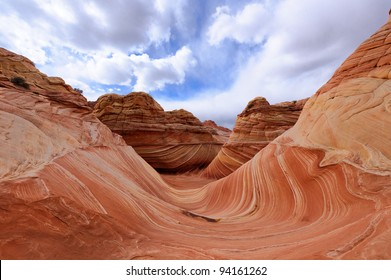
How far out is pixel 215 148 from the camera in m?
18.0

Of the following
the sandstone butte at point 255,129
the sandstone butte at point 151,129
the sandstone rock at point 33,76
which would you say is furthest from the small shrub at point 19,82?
the sandstone butte at point 255,129

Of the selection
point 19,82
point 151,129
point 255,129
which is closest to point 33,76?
point 19,82

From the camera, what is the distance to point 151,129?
591 inches

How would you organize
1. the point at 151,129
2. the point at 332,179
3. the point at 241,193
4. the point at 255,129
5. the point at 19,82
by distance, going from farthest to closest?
the point at 151,129 → the point at 255,129 → the point at 19,82 → the point at 241,193 → the point at 332,179

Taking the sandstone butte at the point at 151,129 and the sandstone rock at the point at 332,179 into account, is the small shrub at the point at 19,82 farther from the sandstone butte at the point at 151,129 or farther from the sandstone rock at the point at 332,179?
the sandstone butte at the point at 151,129

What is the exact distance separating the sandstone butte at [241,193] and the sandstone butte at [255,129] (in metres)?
6.06

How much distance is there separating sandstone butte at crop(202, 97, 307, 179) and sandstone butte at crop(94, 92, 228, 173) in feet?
10.7

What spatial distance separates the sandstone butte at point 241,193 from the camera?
85.1 inches

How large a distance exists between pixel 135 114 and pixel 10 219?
13523 millimetres

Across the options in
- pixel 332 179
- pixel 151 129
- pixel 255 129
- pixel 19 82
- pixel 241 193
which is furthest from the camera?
pixel 151 129

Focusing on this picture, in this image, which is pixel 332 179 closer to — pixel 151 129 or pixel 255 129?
pixel 255 129

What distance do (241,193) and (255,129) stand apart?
23.7 feet
